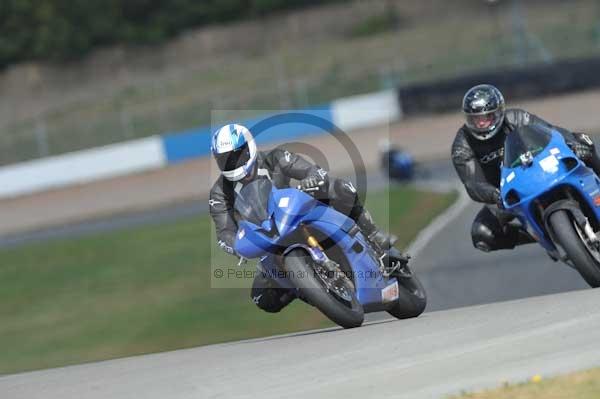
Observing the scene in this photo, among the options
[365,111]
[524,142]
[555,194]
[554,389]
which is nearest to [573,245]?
[555,194]

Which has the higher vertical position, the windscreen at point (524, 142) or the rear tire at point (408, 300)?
the windscreen at point (524, 142)

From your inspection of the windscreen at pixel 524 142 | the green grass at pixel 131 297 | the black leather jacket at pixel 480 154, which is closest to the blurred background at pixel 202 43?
the green grass at pixel 131 297

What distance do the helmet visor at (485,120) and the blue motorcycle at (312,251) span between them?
1.54 m

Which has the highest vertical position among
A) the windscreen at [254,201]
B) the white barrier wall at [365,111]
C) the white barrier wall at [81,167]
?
the windscreen at [254,201]

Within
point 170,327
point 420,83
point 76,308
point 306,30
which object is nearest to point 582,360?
point 170,327

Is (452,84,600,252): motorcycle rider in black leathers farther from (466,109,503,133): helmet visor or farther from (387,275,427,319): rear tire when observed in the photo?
(387,275,427,319): rear tire

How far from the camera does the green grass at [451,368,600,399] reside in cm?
510

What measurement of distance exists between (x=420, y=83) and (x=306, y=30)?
58.5ft

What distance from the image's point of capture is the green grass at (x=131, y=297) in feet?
41.9

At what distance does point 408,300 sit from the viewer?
9.05 m

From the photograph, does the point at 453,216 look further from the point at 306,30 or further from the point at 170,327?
the point at 306,30

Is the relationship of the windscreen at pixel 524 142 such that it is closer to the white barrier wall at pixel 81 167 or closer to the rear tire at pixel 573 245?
the rear tire at pixel 573 245

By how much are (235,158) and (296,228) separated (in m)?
0.86

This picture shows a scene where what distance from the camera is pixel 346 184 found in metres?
8.88
